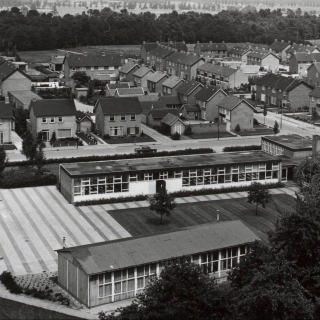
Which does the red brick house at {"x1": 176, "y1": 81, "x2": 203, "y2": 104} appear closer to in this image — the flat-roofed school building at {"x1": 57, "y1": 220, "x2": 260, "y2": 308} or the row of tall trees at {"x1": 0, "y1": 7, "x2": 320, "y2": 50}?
the flat-roofed school building at {"x1": 57, "y1": 220, "x2": 260, "y2": 308}

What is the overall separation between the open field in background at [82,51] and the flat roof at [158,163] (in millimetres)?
54243

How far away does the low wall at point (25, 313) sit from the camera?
2369 cm

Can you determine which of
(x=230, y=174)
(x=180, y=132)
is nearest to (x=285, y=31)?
(x=180, y=132)

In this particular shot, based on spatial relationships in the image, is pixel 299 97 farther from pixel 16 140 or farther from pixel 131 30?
pixel 131 30

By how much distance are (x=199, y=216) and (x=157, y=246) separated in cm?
829

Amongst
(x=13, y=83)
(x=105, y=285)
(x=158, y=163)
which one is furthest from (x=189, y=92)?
(x=105, y=285)

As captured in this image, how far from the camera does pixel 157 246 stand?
26.8 metres

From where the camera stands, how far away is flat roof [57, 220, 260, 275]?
2556cm

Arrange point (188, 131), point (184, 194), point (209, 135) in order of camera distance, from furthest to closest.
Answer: point (209, 135), point (188, 131), point (184, 194)

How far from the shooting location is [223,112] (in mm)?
57469

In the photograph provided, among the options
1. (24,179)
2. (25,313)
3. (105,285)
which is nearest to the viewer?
(25,313)

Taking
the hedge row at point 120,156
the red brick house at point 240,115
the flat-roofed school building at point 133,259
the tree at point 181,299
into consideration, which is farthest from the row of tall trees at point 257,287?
the red brick house at point 240,115

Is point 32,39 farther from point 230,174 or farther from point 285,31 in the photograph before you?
point 230,174

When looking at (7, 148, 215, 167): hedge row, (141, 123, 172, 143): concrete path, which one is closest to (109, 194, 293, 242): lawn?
(7, 148, 215, 167): hedge row
